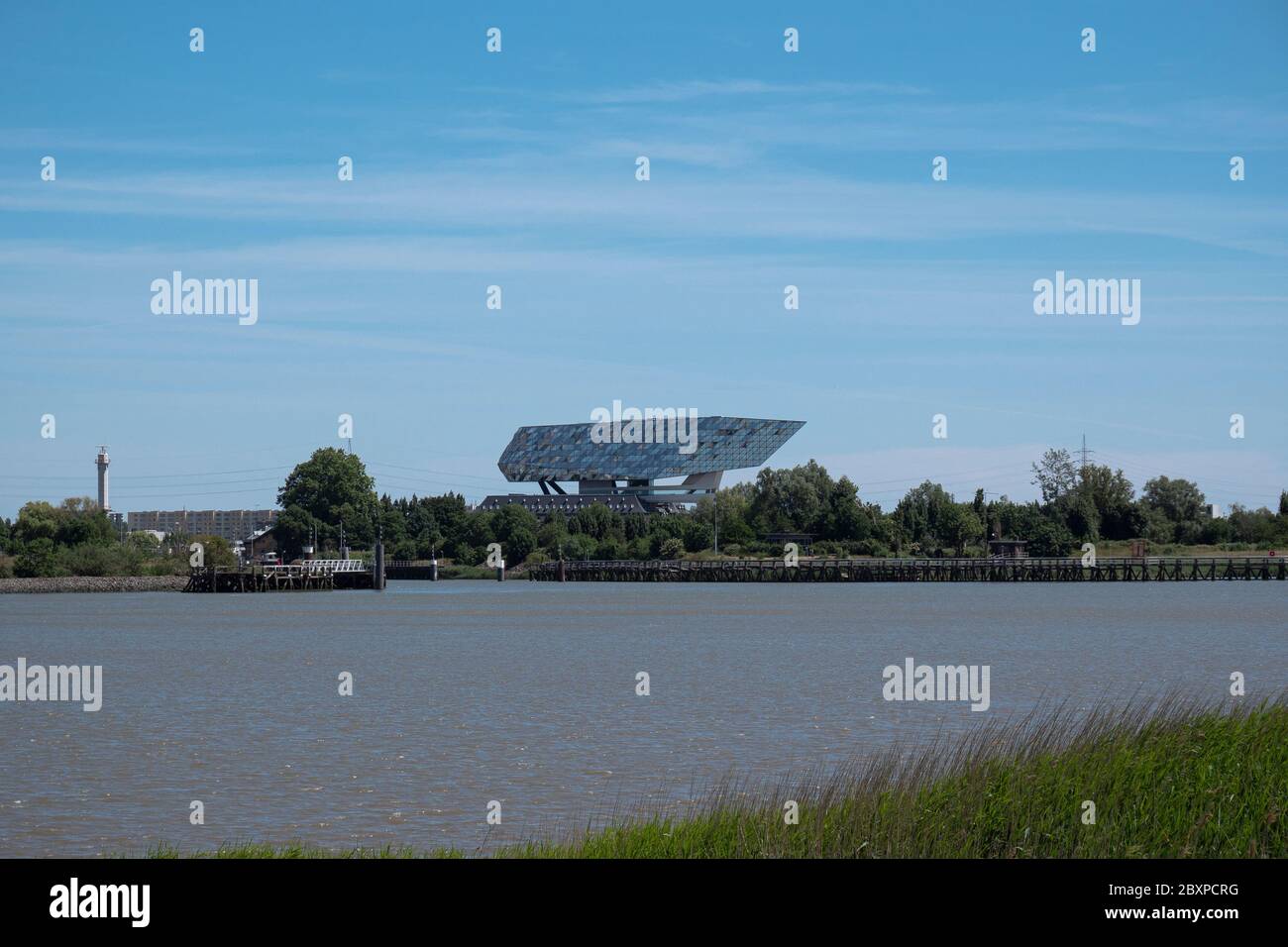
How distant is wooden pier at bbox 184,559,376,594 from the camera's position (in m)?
143

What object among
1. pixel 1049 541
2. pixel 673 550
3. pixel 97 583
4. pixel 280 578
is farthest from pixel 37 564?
pixel 1049 541

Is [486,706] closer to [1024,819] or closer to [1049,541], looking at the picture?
[1024,819]

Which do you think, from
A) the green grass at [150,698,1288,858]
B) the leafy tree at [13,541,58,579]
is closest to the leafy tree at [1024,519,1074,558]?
the leafy tree at [13,541,58,579]

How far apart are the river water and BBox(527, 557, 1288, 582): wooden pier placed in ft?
180

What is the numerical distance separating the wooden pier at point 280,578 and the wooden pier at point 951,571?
25.7m

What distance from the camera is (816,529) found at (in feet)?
595

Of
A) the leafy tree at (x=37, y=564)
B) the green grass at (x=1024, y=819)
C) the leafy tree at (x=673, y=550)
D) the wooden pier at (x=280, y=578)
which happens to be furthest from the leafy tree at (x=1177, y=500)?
the green grass at (x=1024, y=819)

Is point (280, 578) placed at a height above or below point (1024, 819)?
below

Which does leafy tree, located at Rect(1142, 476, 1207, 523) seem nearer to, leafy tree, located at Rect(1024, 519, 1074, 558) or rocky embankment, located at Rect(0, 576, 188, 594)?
leafy tree, located at Rect(1024, 519, 1074, 558)

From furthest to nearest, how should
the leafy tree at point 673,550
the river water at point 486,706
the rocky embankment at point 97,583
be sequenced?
the leafy tree at point 673,550
the rocky embankment at point 97,583
the river water at point 486,706

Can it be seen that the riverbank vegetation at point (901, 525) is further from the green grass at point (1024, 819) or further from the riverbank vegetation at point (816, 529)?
the green grass at point (1024, 819)

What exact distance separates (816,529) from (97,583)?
82.0 meters

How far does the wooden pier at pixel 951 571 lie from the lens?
455 ft
